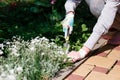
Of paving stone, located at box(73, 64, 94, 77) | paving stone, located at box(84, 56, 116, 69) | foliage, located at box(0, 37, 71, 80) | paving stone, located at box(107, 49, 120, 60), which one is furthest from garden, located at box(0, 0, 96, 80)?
paving stone, located at box(107, 49, 120, 60)

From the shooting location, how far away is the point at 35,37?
3.81m

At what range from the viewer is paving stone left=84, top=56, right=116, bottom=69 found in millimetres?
3473

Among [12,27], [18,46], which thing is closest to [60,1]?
[12,27]

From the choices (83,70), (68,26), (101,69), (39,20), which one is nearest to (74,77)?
(83,70)

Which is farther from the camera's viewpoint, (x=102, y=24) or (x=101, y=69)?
(x=102, y=24)

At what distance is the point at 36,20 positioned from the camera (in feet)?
14.2

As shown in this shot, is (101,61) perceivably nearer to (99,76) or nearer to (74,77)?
(99,76)

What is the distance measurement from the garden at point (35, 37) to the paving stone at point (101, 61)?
0.70ft

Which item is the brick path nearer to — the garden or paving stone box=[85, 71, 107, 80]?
paving stone box=[85, 71, 107, 80]

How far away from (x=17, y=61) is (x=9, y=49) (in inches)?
6.1

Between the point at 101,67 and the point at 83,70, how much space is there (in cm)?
18

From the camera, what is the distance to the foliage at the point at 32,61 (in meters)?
3.00

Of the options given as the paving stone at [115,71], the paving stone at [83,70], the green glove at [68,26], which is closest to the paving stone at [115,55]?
the paving stone at [115,71]

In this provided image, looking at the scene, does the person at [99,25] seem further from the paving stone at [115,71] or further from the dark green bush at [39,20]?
the paving stone at [115,71]
